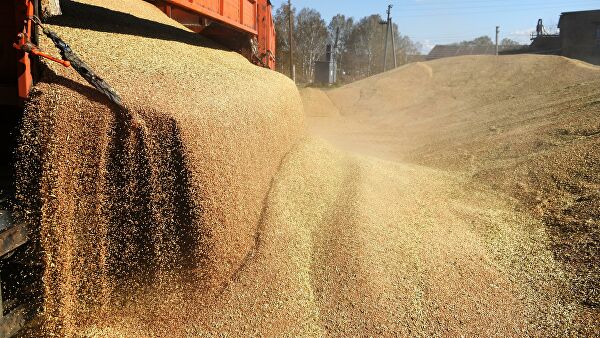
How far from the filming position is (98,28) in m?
4.14

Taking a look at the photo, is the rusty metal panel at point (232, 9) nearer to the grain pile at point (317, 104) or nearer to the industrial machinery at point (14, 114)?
the industrial machinery at point (14, 114)

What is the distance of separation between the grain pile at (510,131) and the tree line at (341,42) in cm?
2012

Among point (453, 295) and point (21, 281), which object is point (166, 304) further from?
point (453, 295)

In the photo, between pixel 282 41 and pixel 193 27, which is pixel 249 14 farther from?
pixel 282 41

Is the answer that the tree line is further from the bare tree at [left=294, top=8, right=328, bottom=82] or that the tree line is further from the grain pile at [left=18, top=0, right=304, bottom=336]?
the grain pile at [left=18, top=0, right=304, bottom=336]

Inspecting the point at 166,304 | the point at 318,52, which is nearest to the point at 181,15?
the point at 166,304

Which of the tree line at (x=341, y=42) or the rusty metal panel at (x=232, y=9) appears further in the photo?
the tree line at (x=341, y=42)

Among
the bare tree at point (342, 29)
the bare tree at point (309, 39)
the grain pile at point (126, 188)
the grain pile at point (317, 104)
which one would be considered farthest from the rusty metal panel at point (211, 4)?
the bare tree at point (342, 29)

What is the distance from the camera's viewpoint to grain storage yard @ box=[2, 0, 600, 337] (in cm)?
277

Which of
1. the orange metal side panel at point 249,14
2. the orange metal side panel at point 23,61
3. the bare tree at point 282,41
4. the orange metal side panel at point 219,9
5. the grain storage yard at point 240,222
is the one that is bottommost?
the grain storage yard at point 240,222

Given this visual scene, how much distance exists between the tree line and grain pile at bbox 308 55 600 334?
20122mm

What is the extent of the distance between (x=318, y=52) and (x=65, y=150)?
4217 centimetres

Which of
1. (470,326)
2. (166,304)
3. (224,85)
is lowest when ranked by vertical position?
(470,326)

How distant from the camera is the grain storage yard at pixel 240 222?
9.09 ft
